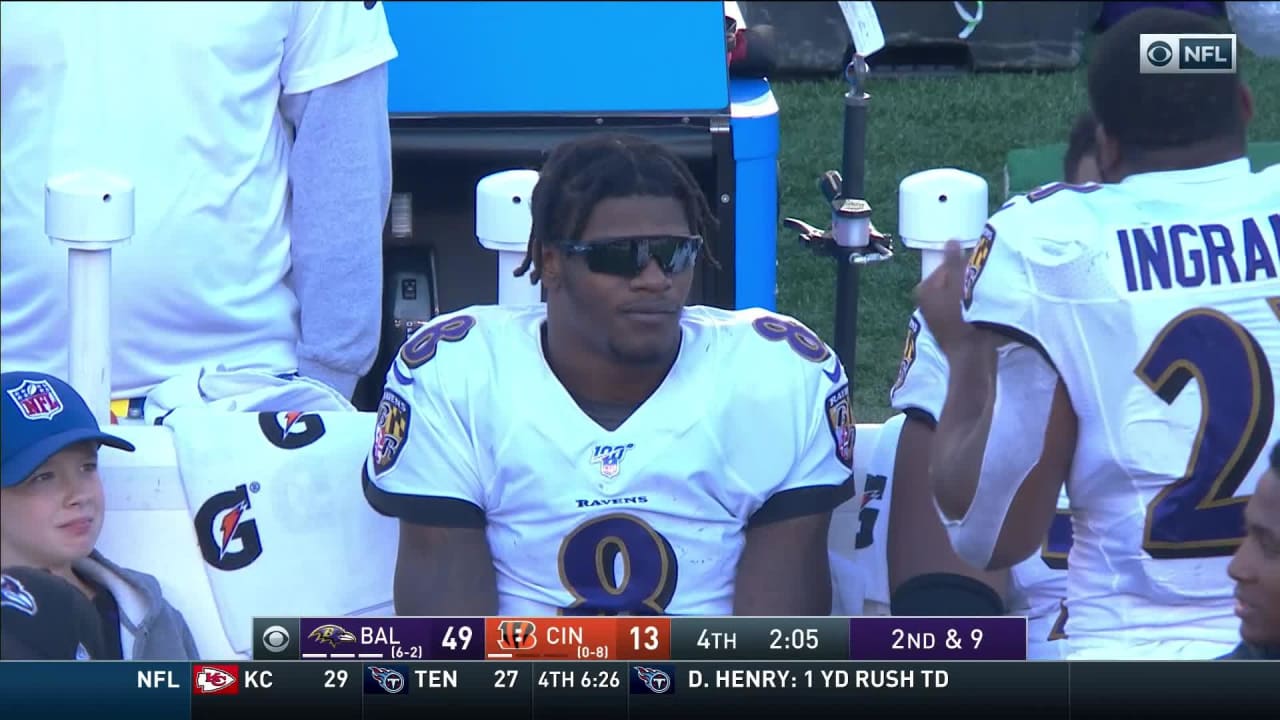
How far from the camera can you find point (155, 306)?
6.82 ft

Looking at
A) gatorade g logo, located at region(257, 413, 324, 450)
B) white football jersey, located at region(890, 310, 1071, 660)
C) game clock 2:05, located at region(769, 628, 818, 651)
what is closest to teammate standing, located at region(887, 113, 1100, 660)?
white football jersey, located at region(890, 310, 1071, 660)

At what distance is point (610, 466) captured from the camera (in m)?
1.87

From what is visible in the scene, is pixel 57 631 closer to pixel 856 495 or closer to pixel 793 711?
pixel 793 711

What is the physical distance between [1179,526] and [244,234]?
41.0 inches

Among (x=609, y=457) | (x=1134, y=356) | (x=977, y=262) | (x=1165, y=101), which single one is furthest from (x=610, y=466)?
(x=1165, y=101)

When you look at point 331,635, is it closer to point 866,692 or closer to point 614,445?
point 614,445

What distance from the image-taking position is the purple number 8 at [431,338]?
6.31 feet

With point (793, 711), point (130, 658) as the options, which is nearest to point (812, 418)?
point (793, 711)

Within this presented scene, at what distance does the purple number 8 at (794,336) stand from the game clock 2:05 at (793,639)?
300 millimetres

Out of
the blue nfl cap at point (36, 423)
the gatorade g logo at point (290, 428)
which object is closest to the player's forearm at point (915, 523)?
the gatorade g logo at point (290, 428)

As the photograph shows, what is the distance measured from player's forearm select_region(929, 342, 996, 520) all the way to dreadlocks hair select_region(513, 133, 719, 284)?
314mm

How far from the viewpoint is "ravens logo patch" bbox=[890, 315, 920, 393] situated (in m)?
1.89

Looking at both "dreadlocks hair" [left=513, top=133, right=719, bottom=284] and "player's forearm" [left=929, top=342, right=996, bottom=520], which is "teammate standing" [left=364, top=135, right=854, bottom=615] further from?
"player's forearm" [left=929, top=342, right=996, bottom=520]

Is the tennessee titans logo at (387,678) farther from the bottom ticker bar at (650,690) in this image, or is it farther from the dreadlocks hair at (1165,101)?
the dreadlocks hair at (1165,101)
